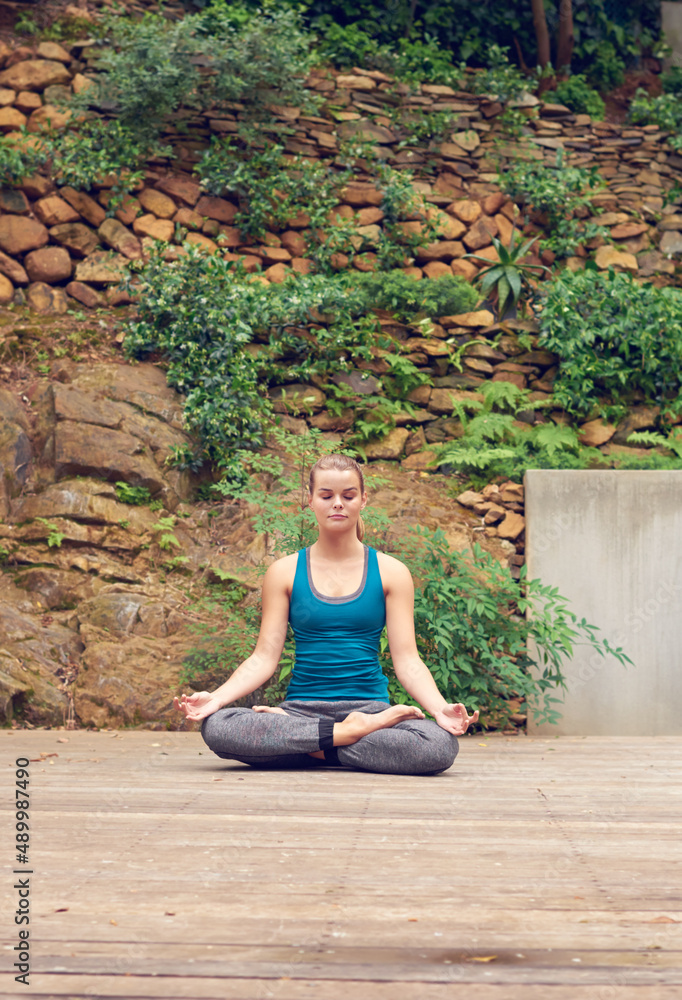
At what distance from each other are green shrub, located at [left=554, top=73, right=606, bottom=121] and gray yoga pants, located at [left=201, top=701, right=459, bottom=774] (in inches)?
343

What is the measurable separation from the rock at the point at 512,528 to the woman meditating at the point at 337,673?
299 centimetres

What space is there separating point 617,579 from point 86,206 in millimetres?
5542

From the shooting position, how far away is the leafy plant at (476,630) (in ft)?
15.2

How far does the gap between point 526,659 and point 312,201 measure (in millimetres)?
4977

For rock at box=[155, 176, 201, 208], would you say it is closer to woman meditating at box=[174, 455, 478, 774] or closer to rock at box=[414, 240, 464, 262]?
rock at box=[414, 240, 464, 262]

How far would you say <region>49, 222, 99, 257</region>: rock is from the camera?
7.50m

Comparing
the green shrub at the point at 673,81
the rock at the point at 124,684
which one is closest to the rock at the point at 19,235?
the rock at the point at 124,684

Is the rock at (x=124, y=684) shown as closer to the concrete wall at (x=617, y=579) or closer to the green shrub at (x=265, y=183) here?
the concrete wall at (x=617, y=579)

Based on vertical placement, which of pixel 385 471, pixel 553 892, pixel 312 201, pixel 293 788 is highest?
pixel 312 201

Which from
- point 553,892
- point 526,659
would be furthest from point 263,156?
point 553,892

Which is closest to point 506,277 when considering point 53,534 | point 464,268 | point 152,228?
point 464,268

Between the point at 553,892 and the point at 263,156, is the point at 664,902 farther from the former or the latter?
the point at 263,156

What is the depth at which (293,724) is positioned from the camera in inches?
117

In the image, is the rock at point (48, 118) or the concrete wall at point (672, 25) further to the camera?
the concrete wall at point (672, 25)
